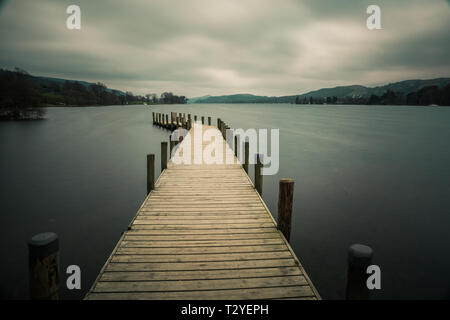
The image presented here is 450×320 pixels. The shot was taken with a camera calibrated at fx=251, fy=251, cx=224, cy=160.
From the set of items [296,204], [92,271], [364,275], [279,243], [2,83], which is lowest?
[92,271]

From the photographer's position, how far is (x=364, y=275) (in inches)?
119

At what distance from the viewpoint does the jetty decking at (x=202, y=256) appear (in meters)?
3.73

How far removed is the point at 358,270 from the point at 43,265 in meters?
3.69

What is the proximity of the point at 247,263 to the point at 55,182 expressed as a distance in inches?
516

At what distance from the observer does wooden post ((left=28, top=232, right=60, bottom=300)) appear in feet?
9.18

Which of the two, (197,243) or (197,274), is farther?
(197,243)

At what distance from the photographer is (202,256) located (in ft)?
15.0

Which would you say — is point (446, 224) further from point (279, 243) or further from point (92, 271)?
point (92, 271)

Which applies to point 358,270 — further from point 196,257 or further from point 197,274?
point 196,257

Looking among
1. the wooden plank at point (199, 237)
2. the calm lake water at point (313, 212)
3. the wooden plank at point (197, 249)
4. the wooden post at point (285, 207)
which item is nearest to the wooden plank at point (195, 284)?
the wooden plank at point (197, 249)

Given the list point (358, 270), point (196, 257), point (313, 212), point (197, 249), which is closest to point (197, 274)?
point (196, 257)

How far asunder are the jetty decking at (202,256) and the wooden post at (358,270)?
0.69 meters
